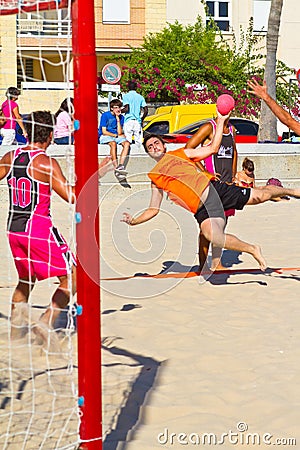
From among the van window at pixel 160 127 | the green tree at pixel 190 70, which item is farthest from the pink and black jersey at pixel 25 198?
the green tree at pixel 190 70

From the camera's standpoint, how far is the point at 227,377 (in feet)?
16.7

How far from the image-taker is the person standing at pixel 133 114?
52.4 ft

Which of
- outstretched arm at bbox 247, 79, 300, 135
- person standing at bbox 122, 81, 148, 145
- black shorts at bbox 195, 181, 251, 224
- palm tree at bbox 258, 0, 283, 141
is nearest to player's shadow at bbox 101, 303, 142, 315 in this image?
black shorts at bbox 195, 181, 251, 224

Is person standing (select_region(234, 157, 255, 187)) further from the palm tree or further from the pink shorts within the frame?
the pink shorts

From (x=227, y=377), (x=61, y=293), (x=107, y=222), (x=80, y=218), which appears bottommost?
(x=107, y=222)

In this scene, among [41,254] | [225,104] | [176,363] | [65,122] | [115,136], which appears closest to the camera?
[176,363]

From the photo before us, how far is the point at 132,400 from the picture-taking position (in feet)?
15.6

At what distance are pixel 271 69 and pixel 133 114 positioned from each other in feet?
14.2

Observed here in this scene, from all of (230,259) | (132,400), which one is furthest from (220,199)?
(132,400)

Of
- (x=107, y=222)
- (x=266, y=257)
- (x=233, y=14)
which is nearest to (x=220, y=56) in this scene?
(x=233, y=14)

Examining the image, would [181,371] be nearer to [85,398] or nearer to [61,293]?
[61,293]

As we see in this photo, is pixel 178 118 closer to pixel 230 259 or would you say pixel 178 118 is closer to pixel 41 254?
pixel 230 259

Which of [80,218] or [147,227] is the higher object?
[80,218]

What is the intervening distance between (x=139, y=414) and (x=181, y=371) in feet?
2.42
